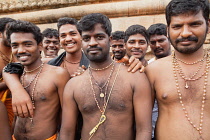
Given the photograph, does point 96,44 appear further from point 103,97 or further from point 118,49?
point 118,49

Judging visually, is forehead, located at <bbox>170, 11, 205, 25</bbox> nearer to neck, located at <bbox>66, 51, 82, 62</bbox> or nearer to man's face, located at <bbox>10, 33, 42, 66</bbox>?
man's face, located at <bbox>10, 33, 42, 66</bbox>

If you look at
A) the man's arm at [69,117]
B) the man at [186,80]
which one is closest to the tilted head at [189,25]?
the man at [186,80]

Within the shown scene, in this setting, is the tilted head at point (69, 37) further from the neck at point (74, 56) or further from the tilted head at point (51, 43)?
the tilted head at point (51, 43)

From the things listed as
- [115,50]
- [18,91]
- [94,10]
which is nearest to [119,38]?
[115,50]

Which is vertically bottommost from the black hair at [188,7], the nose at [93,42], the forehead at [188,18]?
the nose at [93,42]

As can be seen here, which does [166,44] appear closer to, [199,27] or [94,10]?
[199,27]

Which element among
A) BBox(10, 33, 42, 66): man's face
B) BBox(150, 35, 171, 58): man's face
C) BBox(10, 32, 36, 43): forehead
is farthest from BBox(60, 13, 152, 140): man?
BBox(150, 35, 171, 58): man's face

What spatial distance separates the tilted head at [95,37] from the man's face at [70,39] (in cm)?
108

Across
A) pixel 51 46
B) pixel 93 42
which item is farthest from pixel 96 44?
pixel 51 46

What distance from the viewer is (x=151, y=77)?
83.9 inches

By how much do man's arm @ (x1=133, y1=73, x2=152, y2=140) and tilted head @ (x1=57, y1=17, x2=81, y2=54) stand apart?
5.09 feet

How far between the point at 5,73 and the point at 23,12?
17.8ft

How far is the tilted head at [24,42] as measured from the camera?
2.45m

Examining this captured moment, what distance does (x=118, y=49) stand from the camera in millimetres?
4230
